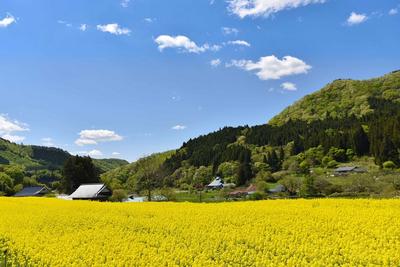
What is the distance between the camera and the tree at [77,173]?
101 metres

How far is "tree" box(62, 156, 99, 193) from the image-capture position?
331 ft

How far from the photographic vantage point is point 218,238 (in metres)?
15.3

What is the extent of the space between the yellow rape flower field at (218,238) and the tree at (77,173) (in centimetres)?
8137

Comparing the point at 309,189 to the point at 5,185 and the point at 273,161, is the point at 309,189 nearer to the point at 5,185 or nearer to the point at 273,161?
the point at 5,185

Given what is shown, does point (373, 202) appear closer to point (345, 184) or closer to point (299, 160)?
point (345, 184)

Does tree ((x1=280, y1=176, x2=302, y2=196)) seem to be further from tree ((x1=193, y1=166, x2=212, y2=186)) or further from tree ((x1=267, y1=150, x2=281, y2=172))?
tree ((x1=193, y1=166, x2=212, y2=186))

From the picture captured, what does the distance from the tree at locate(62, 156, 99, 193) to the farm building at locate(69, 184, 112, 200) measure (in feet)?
92.8

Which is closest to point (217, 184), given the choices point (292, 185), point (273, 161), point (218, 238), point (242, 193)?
point (273, 161)

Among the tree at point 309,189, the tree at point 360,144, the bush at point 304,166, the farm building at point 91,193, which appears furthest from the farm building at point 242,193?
the tree at point 360,144

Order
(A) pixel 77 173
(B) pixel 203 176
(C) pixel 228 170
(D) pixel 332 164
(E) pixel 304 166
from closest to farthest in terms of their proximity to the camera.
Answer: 1. (A) pixel 77 173
2. (D) pixel 332 164
3. (E) pixel 304 166
4. (C) pixel 228 170
5. (B) pixel 203 176

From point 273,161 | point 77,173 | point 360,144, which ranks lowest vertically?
point 77,173

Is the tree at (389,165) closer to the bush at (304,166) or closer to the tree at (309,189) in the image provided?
the bush at (304,166)

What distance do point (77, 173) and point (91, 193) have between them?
3299 cm

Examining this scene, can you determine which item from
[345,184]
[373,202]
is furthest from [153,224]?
[345,184]
